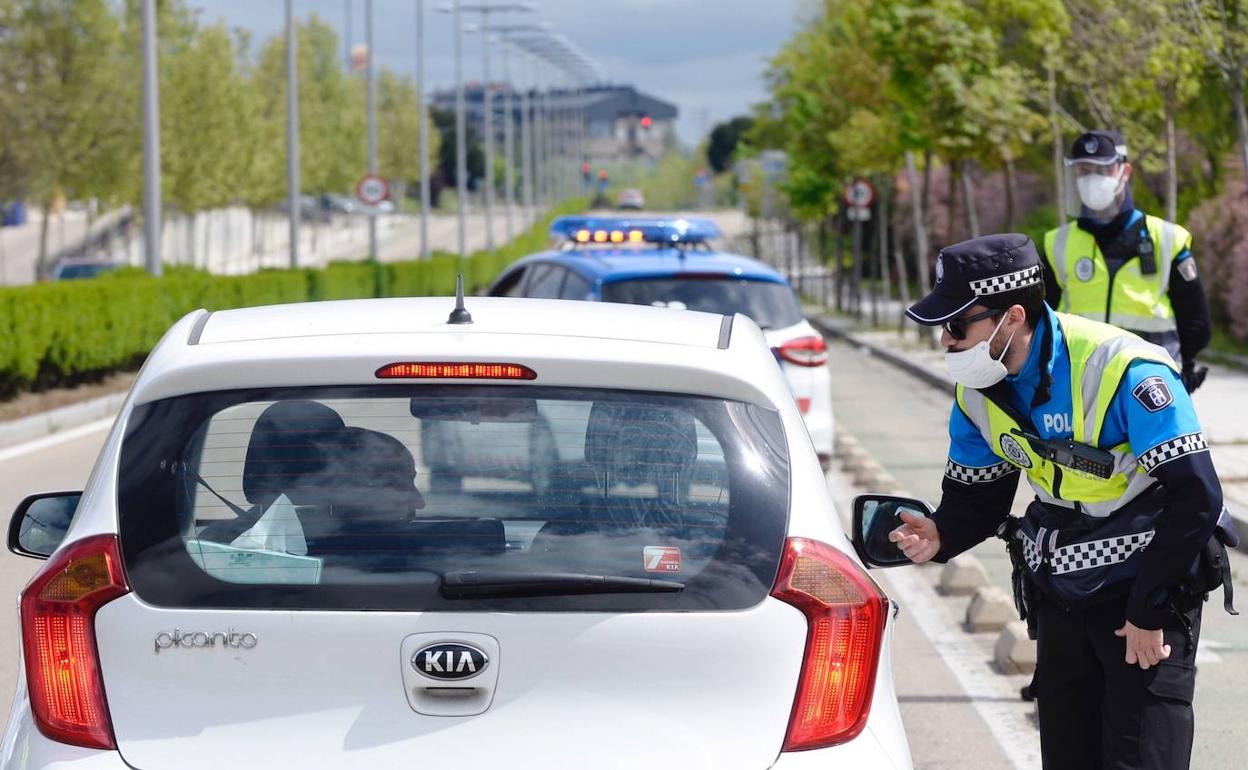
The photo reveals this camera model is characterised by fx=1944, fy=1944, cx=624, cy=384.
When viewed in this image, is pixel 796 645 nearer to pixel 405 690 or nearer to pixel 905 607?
pixel 405 690

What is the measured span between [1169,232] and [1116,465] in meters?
3.72

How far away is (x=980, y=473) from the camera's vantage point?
4492 millimetres

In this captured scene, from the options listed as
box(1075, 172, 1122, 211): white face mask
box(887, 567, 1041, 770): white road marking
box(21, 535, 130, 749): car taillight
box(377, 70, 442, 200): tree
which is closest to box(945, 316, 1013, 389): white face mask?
box(21, 535, 130, 749): car taillight

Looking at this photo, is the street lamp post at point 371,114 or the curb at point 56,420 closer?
the curb at point 56,420

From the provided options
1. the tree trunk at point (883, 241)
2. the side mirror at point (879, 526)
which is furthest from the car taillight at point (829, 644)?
the tree trunk at point (883, 241)

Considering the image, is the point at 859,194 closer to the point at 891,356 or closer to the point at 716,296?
the point at 891,356

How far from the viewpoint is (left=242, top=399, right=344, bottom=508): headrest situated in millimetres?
3426

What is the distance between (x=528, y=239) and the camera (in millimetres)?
76125

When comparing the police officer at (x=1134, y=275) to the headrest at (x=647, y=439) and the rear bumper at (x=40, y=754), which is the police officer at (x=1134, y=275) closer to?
the headrest at (x=647, y=439)

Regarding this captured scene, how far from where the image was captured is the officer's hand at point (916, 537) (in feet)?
14.7

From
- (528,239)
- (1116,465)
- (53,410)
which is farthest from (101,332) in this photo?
(528,239)

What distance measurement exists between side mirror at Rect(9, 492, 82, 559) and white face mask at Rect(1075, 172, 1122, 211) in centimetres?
420

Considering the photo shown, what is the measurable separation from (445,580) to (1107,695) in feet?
5.22

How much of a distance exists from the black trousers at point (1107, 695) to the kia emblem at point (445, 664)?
1525 mm
